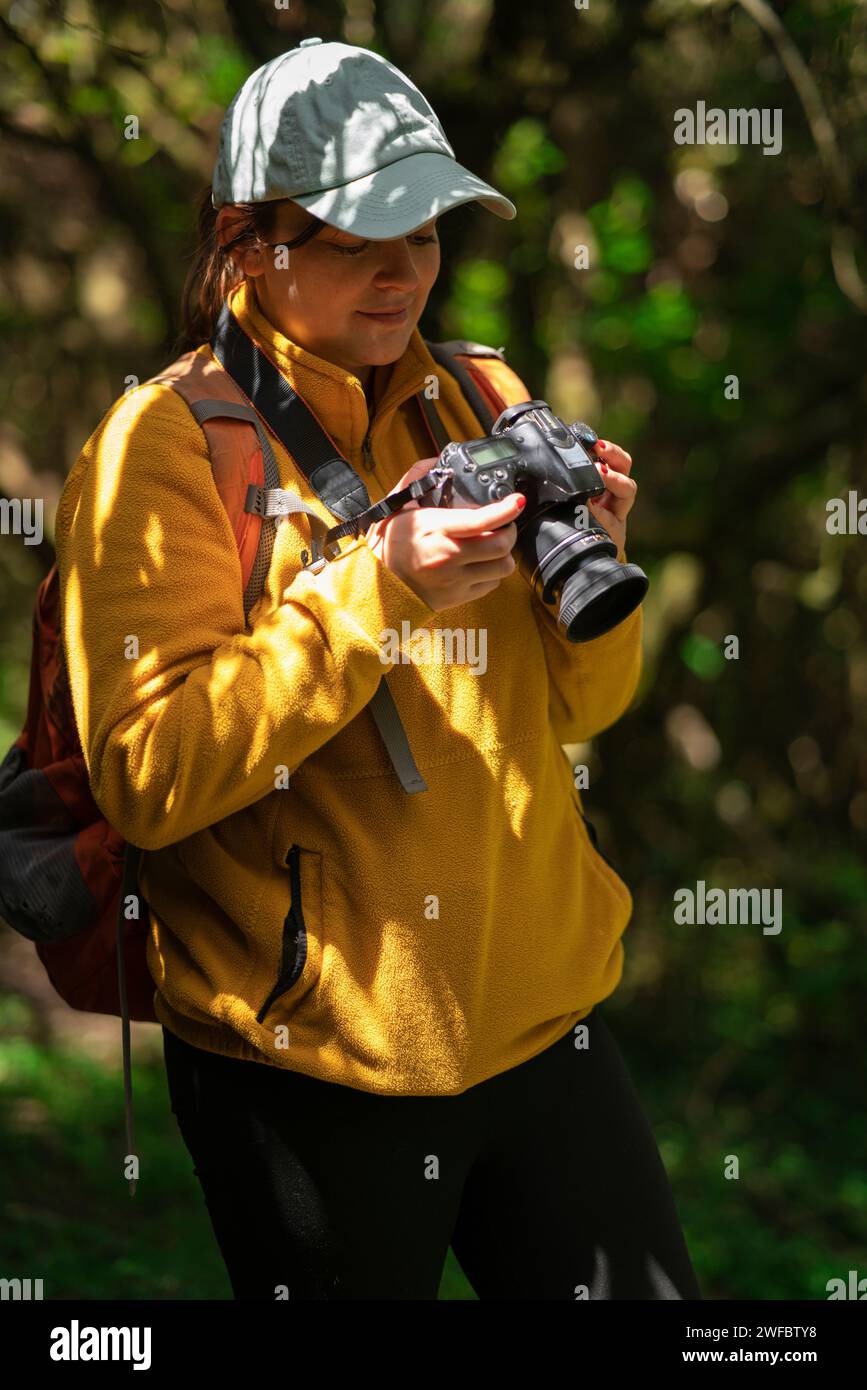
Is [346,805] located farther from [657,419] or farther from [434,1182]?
[657,419]

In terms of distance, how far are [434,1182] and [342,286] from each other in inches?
42.5

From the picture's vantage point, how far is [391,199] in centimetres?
177

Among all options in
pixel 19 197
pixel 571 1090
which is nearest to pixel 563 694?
pixel 571 1090

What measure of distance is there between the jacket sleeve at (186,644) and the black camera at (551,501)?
15 centimetres

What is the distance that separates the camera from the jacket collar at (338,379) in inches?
73.5

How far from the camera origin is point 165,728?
1675 millimetres

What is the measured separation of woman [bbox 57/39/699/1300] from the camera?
1.70 m

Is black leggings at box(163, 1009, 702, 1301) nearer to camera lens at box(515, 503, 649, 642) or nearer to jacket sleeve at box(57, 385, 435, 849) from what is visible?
jacket sleeve at box(57, 385, 435, 849)

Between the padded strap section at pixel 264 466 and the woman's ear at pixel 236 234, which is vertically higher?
the woman's ear at pixel 236 234

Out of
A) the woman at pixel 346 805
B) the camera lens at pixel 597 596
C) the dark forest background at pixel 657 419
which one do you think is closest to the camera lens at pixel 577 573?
the camera lens at pixel 597 596

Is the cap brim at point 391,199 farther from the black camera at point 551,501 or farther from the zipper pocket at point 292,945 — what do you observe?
the zipper pocket at point 292,945

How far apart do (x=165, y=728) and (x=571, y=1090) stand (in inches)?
28.5
